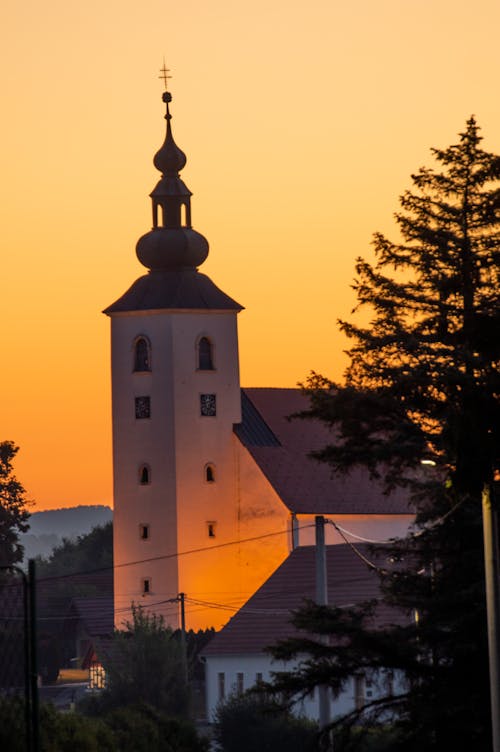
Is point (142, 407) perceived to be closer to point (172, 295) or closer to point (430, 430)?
point (172, 295)

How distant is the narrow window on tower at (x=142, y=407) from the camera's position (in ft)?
395

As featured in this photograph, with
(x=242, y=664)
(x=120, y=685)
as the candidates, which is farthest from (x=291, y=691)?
(x=242, y=664)

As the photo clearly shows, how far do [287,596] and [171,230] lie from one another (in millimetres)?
28322

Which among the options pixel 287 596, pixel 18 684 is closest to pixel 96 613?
A: pixel 287 596

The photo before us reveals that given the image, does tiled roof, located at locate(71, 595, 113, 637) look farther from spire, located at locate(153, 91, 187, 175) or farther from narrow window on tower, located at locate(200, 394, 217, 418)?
spire, located at locate(153, 91, 187, 175)

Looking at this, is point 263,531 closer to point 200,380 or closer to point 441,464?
point 200,380

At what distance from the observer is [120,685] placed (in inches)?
3354

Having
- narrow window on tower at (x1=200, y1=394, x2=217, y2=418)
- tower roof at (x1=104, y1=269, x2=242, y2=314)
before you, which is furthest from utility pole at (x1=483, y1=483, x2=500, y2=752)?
narrow window on tower at (x1=200, y1=394, x2=217, y2=418)

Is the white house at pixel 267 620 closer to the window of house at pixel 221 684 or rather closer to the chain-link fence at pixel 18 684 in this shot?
the window of house at pixel 221 684

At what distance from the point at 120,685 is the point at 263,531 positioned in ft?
110

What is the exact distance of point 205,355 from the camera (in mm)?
121688

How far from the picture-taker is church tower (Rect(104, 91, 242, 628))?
387 ft

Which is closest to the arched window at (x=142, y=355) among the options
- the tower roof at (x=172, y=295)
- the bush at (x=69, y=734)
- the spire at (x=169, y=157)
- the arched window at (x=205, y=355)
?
the tower roof at (x=172, y=295)

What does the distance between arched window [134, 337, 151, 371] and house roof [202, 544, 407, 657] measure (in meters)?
23.0
